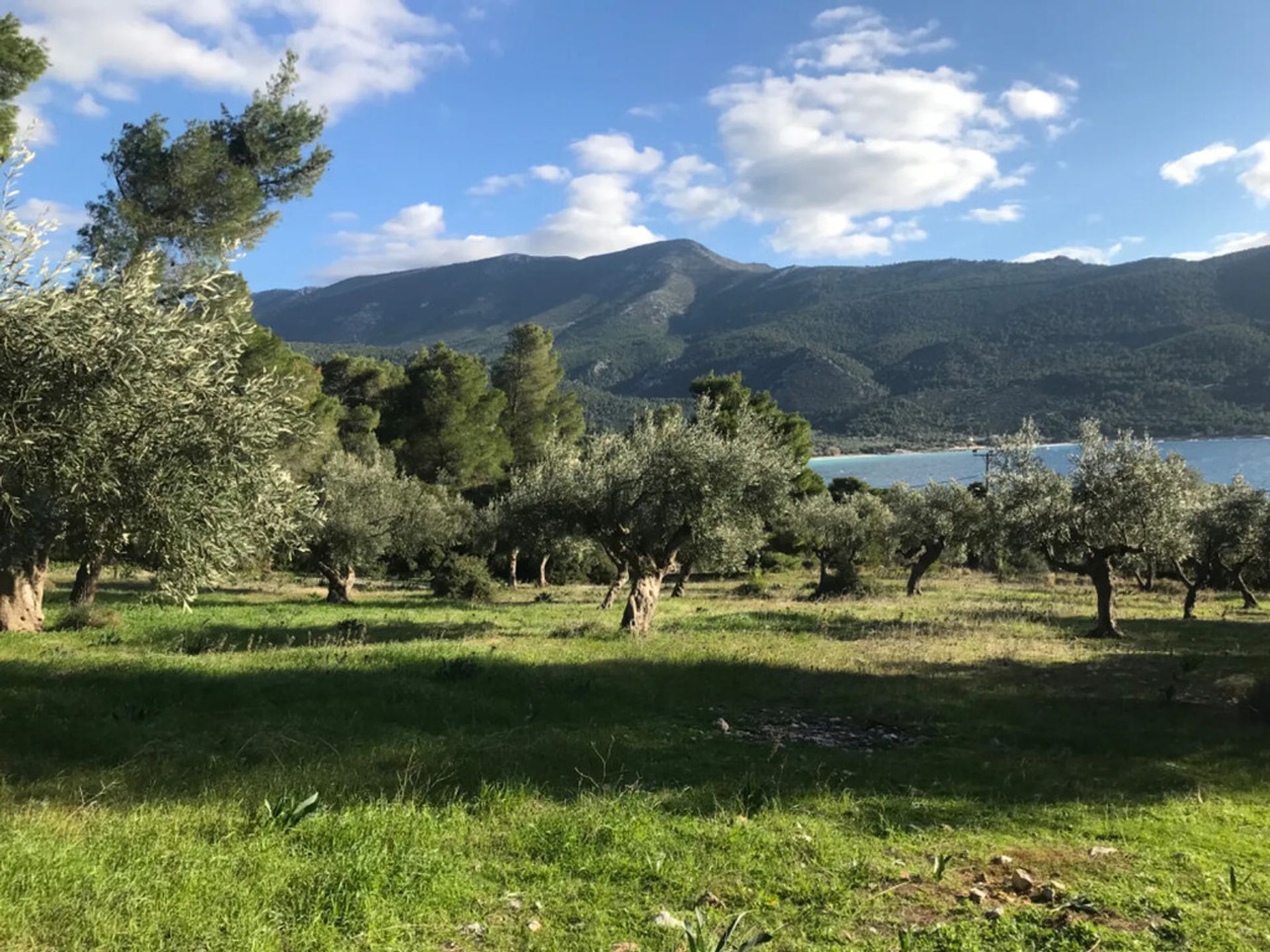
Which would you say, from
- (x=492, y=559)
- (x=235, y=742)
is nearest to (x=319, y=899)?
(x=235, y=742)

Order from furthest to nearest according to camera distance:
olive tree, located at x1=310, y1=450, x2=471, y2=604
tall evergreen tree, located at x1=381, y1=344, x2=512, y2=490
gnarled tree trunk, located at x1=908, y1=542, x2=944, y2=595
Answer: tall evergreen tree, located at x1=381, y1=344, x2=512, y2=490
gnarled tree trunk, located at x1=908, y1=542, x2=944, y2=595
olive tree, located at x1=310, y1=450, x2=471, y2=604

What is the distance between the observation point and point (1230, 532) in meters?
35.2

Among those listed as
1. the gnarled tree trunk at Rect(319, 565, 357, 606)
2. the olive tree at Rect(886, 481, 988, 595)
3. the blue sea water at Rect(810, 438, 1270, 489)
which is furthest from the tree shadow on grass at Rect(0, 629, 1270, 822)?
the blue sea water at Rect(810, 438, 1270, 489)

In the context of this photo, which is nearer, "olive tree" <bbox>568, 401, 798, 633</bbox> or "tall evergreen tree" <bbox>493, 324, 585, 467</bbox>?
"olive tree" <bbox>568, 401, 798, 633</bbox>

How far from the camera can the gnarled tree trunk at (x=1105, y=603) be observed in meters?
26.0

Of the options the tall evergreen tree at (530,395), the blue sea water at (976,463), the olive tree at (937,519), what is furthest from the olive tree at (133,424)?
the blue sea water at (976,463)

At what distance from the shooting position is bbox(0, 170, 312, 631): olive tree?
8.91m

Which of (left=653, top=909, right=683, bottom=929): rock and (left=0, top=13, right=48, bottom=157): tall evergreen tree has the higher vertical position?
(left=0, top=13, right=48, bottom=157): tall evergreen tree

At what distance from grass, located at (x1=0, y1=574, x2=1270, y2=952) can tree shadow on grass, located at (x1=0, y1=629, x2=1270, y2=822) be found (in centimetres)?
8

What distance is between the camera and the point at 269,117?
27.5m

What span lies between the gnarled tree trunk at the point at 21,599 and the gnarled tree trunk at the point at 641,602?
54.1ft

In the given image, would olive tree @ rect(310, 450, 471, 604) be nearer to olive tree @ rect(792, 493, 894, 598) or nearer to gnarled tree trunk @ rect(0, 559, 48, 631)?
gnarled tree trunk @ rect(0, 559, 48, 631)

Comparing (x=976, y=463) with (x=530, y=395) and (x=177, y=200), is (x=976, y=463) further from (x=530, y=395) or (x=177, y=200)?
(x=177, y=200)

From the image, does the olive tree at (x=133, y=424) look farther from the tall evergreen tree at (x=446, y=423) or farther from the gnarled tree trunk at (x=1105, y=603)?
the tall evergreen tree at (x=446, y=423)
